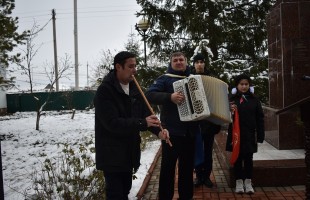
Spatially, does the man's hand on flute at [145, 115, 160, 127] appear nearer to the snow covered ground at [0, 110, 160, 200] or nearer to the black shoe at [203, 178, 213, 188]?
the snow covered ground at [0, 110, 160, 200]

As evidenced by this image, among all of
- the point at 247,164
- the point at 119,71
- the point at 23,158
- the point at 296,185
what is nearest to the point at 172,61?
the point at 119,71

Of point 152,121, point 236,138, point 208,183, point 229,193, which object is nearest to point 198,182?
point 208,183

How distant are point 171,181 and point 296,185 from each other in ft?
6.62

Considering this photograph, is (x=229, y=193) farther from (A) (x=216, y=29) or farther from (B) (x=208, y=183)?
(A) (x=216, y=29)

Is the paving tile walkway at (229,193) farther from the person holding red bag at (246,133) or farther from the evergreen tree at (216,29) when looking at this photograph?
the evergreen tree at (216,29)

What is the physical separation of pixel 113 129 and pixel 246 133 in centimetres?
237

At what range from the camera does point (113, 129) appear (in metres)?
2.80

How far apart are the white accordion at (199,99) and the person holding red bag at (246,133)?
0.82 metres

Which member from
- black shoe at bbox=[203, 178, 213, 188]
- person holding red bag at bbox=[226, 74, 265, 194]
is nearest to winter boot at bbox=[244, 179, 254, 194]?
person holding red bag at bbox=[226, 74, 265, 194]

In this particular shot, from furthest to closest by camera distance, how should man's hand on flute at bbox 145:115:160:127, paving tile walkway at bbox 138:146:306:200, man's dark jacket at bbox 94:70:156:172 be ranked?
paving tile walkway at bbox 138:146:306:200 < man's hand on flute at bbox 145:115:160:127 < man's dark jacket at bbox 94:70:156:172

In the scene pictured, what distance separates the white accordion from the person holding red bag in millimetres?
823

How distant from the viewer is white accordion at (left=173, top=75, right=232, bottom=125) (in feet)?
11.5

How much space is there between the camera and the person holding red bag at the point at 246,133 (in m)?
4.51

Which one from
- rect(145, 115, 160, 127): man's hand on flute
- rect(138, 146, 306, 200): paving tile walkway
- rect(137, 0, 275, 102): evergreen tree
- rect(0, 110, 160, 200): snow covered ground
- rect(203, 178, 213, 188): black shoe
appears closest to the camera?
rect(145, 115, 160, 127): man's hand on flute
